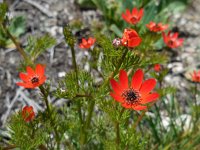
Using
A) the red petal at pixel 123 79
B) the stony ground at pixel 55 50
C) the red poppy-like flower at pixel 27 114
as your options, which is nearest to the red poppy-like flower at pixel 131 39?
the red petal at pixel 123 79

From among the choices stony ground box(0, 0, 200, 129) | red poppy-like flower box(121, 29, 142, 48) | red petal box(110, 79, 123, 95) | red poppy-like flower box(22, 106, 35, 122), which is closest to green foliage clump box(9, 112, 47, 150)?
red poppy-like flower box(22, 106, 35, 122)

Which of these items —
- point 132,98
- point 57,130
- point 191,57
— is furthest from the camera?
point 191,57

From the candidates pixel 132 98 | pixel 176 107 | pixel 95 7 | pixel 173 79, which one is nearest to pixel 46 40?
pixel 132 98

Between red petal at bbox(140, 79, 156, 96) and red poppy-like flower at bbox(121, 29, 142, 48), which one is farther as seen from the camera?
red petal at bbox(140, 79, 156, 96)

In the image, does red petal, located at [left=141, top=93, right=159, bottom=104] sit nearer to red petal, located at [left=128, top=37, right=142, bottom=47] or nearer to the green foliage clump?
red petal, located at [left=128, top=37, right=142, bottom=47]

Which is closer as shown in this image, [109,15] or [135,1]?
[109,15]

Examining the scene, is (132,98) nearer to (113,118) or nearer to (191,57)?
(113,118)

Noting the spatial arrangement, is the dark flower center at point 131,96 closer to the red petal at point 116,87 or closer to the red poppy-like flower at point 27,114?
the red petal at point 116,87
